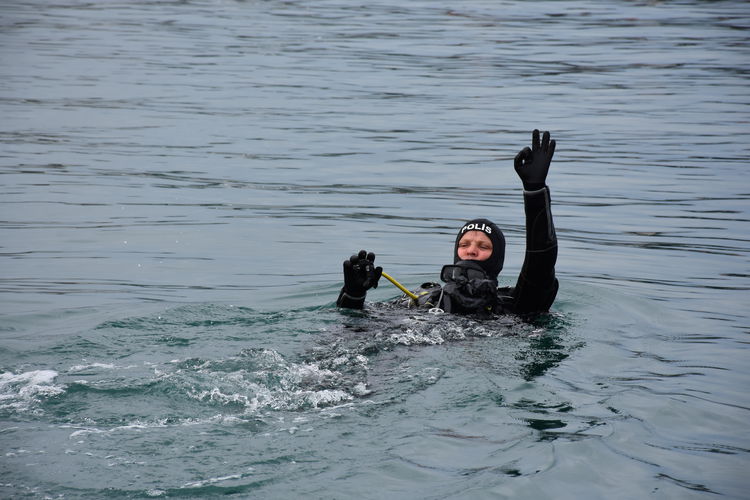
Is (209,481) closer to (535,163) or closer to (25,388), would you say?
(25,388)

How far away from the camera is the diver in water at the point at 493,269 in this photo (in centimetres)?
732

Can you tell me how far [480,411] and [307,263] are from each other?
4933mm

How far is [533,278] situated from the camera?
747 centimetres

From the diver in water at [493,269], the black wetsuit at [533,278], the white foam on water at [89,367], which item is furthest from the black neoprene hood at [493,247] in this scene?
the white foam on water at [89,367]

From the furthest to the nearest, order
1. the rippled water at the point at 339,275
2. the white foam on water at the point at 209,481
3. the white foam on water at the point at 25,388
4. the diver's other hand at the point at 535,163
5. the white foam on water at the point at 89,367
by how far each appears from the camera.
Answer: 1. the diver's other hand at the point at 535,163
2. the white foam on water at the point at 89,367
3. the white foam on water at the point at 25,388
4. the rippled water at the point at 339,275
5. the white foam on water at the point at 209,481

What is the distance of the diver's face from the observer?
7980 millimetres

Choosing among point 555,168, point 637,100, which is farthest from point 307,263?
point 637,100

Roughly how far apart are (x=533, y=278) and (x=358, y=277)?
1.30 m

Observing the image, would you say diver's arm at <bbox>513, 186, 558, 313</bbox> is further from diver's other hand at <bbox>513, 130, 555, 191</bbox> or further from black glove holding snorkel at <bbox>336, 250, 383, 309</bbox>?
black glove holding snorkel at <bbox>336, 250, 383, 309</bbox>

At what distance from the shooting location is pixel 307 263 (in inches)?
413

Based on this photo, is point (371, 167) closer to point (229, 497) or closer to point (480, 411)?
point (480, 411)

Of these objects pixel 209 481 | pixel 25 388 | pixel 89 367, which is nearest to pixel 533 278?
pixel 89 367

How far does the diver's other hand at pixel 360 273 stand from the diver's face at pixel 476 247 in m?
0.78

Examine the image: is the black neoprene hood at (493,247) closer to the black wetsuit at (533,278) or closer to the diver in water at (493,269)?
the diver in water at (493,269)
